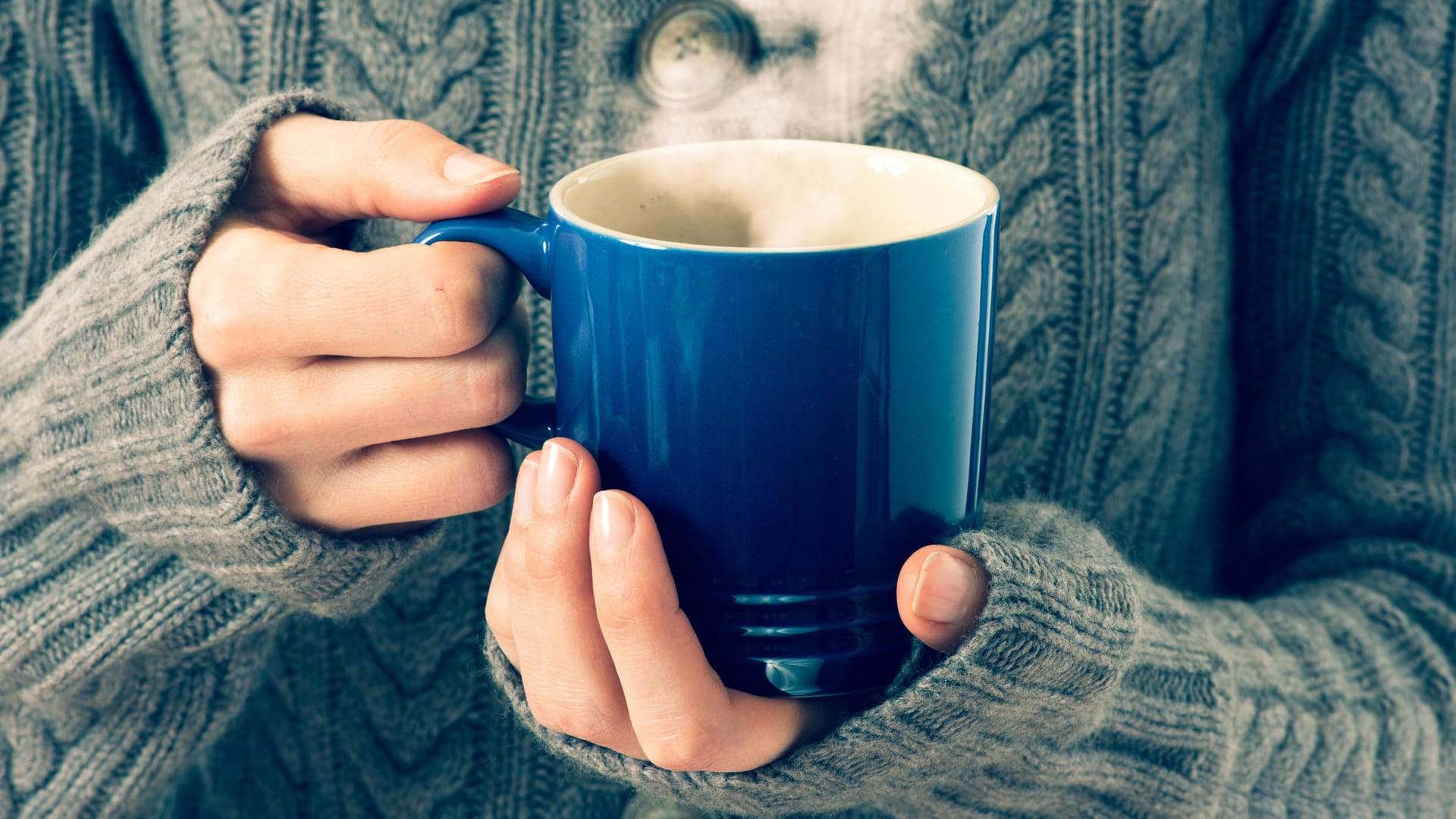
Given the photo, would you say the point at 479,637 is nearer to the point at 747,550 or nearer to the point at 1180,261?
the point at 747,550

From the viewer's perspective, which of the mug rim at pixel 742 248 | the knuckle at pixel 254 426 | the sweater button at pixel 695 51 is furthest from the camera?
the sweater button at pixel 695 51

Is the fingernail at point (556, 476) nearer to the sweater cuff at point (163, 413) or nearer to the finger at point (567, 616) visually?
the finger at point (567, 616)

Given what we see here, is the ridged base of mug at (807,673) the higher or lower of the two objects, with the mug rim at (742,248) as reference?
lower

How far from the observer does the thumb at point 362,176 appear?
510 millimetres

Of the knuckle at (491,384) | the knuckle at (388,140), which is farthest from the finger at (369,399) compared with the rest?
the knuckle at (388,140)

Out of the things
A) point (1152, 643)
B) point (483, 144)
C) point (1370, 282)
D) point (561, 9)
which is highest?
point (561, 9)

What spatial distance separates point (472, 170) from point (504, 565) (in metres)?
0.20

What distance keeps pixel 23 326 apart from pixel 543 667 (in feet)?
1.49

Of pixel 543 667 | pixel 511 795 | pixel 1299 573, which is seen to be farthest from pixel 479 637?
pixel 1299 573

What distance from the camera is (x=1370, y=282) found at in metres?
0.89

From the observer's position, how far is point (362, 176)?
0.54 m

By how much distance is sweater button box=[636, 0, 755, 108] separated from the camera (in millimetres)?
792

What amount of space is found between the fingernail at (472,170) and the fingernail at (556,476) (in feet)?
0.45

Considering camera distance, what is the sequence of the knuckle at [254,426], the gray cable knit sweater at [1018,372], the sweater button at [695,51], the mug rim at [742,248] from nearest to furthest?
the mug rim at [742,248], the knuckle at [254,426], the gray cable knit sweater at [1018,372], the sweater button at [695,51]
